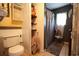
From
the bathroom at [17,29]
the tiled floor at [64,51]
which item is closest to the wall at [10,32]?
the bathroom at [17,29]

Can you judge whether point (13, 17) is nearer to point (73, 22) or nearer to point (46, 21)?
point (46, 21)

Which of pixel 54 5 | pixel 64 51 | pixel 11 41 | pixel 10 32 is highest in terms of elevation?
pixel 54 5

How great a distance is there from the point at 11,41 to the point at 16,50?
0.43 feet

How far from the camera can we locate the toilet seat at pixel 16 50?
1.47 metres

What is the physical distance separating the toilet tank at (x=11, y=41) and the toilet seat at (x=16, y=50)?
52 mm

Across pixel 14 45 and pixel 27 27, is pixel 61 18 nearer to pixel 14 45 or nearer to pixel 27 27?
pixel 27 27

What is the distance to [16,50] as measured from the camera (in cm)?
148

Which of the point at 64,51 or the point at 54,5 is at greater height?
the point at 54,5

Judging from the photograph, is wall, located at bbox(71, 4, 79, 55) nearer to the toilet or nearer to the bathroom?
the bathroom

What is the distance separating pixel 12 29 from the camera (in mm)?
1489

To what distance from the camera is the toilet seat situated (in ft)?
4.83

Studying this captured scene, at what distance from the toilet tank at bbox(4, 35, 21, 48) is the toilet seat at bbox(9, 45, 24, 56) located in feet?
0.17

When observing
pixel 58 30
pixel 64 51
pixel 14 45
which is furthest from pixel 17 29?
pixel 64 51

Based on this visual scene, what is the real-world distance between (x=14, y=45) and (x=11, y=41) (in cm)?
6
